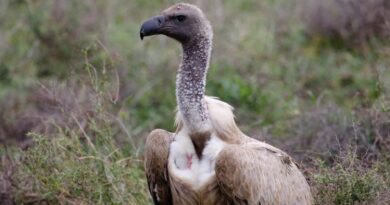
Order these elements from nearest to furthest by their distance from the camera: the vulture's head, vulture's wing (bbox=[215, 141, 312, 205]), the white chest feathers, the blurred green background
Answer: vulture's wing (bbox=[215, 141, 312, 205])
the white chest feathers
the vulture's head
the blurred green background

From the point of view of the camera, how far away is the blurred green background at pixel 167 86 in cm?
684

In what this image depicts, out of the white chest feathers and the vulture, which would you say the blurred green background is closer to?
the vulture

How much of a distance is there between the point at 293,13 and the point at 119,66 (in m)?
2.56

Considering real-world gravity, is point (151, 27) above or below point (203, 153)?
above

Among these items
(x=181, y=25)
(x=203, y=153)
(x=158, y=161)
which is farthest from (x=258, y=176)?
(x=181, y=25)

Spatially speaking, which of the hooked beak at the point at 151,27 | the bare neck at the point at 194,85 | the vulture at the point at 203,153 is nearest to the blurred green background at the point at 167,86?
the vulture at the point at 203,153

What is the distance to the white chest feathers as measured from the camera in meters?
5.79

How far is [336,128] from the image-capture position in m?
7.74

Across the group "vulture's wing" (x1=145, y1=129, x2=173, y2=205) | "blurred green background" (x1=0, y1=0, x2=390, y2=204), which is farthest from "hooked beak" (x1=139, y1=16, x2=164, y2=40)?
"blurred green background" (x1=0, y1=0, x2=390, y2=204)

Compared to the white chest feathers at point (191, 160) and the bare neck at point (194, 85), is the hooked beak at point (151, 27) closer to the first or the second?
the bare neck at point (194, 85)

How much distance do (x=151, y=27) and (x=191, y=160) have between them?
2.57 ft

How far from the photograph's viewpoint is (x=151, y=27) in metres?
5.90

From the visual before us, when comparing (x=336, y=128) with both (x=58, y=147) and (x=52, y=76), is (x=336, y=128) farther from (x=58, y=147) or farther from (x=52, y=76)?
(x=52, y=76)

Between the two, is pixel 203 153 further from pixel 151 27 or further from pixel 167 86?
pixel 167 86
